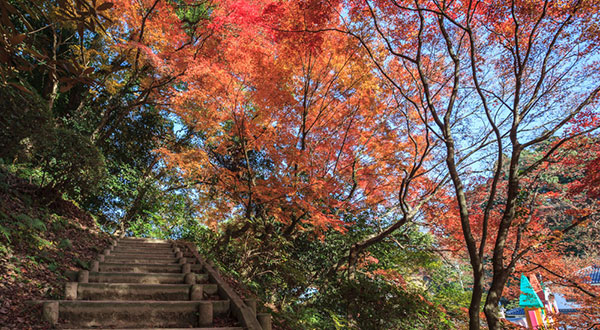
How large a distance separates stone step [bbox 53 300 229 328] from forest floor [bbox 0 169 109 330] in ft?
0.81

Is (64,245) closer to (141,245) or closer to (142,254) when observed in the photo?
(142,254)

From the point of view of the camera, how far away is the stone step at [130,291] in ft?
12.5

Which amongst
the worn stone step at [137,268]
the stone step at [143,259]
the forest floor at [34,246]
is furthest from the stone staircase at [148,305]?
the stone step at [143,259]

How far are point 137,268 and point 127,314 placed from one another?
6.71 ft

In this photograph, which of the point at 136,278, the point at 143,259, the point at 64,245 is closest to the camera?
the point at 136,278

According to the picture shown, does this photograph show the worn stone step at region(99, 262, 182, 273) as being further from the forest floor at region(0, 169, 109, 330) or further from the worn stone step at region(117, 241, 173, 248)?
the worn stone step at region(117, 241, 173, 248)

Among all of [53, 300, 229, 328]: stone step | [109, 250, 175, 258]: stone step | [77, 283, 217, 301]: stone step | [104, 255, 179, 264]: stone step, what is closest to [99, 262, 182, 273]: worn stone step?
[104, 255, 179, 264]: stone step

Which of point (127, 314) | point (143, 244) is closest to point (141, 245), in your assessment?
point (143, 244)

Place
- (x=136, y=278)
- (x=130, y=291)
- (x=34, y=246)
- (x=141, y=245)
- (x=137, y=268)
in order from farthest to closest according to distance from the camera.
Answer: (x=141, y=245) < (x=137, y=268) < (x=34, y=246) < (x=136, y=278) < (x=130, y=291)

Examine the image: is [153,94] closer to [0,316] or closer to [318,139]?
[318,139]

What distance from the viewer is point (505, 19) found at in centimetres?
565

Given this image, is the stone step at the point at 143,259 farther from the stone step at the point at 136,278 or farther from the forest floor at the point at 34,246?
the stone step at the point at 136,278

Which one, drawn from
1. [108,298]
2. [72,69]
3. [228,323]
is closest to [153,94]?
[108,298]

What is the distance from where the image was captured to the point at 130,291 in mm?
3932
